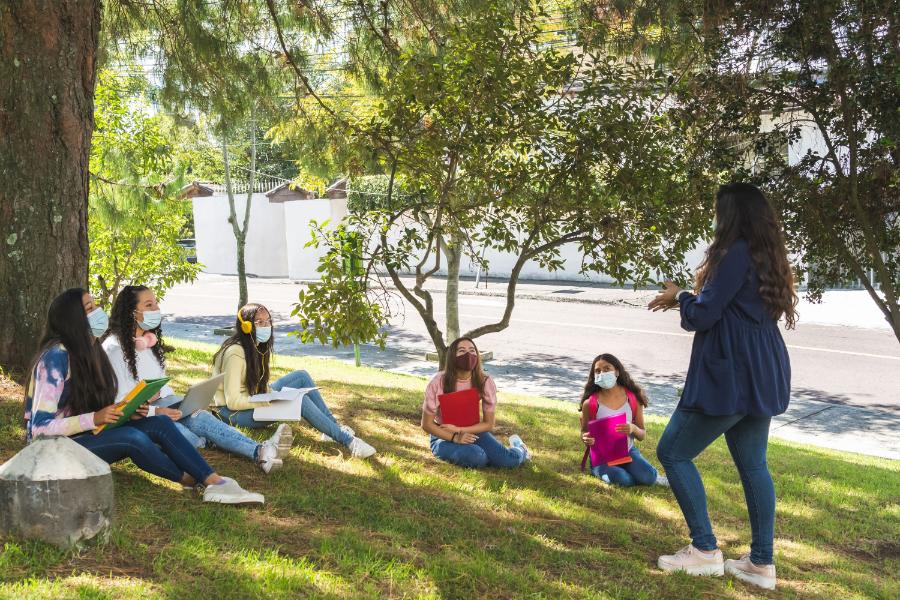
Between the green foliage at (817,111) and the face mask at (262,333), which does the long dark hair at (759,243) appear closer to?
the green foliage at (817,111)

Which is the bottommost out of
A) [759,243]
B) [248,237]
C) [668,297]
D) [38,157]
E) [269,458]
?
[269,458]

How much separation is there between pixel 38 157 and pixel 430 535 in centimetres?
366

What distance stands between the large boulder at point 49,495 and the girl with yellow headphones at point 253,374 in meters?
2.03

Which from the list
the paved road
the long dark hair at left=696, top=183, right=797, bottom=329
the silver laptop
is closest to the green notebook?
the silver laptop

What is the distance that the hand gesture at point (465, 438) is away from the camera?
18.6 ft

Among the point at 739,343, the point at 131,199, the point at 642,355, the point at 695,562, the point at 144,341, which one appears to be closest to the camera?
the point at 739,343

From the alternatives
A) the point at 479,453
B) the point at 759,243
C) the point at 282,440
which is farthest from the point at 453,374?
the point at 759,243

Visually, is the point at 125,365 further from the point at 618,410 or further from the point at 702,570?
the point at 702,570

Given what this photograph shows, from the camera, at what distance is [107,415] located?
3965 millimetres

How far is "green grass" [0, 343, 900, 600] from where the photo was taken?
11.6 ft

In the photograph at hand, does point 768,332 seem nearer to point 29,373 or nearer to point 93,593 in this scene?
point 93,593

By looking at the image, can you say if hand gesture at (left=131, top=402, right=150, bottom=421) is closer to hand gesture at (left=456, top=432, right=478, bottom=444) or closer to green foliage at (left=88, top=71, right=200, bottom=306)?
hand gesture at (left=456, top=432, right=478, bottom=444)

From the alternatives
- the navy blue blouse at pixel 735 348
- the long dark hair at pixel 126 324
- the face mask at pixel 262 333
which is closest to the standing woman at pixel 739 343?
the navy blue blouse at pixel 735 348

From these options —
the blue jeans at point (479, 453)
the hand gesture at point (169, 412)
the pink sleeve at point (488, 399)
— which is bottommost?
the blue jeans at point (479, 453)
